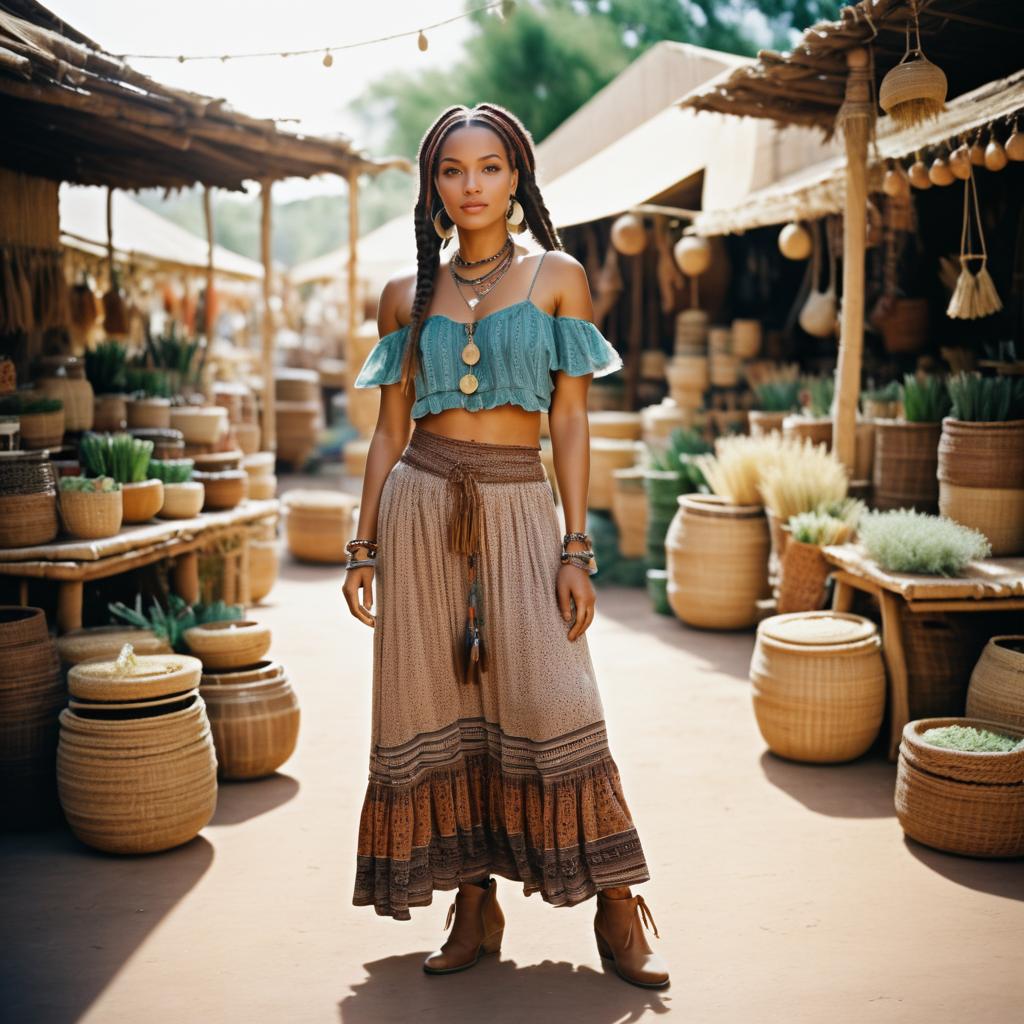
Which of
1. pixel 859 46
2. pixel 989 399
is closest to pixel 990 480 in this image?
pixel 989 399

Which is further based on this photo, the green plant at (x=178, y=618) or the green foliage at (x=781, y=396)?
the green foliage at (x=781, y=396)

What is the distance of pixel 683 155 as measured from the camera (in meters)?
10.1

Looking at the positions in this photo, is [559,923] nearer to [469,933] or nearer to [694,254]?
[469,933]

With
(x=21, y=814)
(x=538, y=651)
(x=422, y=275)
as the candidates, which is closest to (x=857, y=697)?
(x=538, y=651)

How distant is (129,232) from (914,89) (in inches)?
387

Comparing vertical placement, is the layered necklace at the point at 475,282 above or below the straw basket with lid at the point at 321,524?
above

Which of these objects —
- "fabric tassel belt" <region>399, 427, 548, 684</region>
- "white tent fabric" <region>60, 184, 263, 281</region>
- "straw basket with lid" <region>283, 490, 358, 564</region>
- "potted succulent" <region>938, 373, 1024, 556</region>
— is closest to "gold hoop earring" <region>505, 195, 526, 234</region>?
"fabric tassel belt" <region>399, 427, 548, 684</region>

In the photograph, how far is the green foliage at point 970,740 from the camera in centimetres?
346

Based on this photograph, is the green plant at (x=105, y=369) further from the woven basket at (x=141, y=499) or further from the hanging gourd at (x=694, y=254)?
the hanging gourd at (x=694, y=254)

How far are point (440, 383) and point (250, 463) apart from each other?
16.6 ft

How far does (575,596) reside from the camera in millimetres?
2650

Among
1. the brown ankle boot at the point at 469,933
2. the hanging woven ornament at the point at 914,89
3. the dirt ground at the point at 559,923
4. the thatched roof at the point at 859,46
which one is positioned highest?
the thatched roof at the point at 859,46

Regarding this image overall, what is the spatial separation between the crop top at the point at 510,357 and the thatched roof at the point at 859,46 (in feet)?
8.60

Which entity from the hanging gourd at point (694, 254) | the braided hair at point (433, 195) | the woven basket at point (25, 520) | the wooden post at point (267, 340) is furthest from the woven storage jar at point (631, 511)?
the braided hair at point (433, 195)
